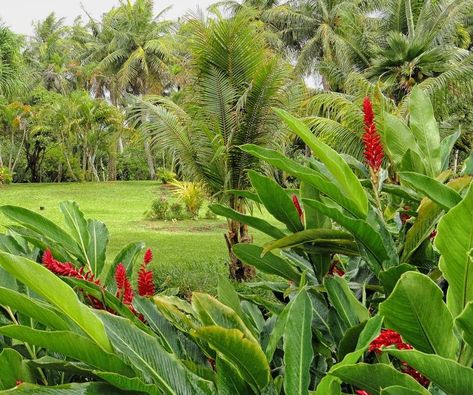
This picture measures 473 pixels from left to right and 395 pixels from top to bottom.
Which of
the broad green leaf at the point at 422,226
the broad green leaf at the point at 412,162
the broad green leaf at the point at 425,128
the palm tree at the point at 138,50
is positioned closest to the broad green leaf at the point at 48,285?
the broad green leaf at the point at 422,226

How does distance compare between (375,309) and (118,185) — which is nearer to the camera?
A: (375,309)

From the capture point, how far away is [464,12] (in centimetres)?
1347

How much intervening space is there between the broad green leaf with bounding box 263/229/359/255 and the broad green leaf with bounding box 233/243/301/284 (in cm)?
9

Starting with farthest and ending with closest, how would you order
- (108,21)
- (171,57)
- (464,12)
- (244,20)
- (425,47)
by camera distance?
(108,21), (171,57), (464,12), (425,47), (244,20)

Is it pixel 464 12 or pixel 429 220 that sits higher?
pixel 464 12

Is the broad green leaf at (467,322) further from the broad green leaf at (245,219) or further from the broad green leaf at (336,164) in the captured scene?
the broad green leaf at (245,219)

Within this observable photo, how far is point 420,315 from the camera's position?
654 mm

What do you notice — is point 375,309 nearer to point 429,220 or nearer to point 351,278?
point 351,278

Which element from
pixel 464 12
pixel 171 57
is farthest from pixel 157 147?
pixel 171 57

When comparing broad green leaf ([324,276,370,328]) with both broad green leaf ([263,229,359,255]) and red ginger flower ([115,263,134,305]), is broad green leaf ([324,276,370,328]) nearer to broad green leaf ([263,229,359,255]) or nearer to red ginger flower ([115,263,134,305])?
broad green leaf ([263,229,359,255])

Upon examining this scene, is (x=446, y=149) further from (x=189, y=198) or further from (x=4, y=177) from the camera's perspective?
(x=4, y=177)

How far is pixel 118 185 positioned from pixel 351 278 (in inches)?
923

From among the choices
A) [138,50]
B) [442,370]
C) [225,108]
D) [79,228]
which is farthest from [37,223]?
[138,50]

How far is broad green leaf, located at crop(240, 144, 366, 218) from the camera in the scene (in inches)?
36.5
